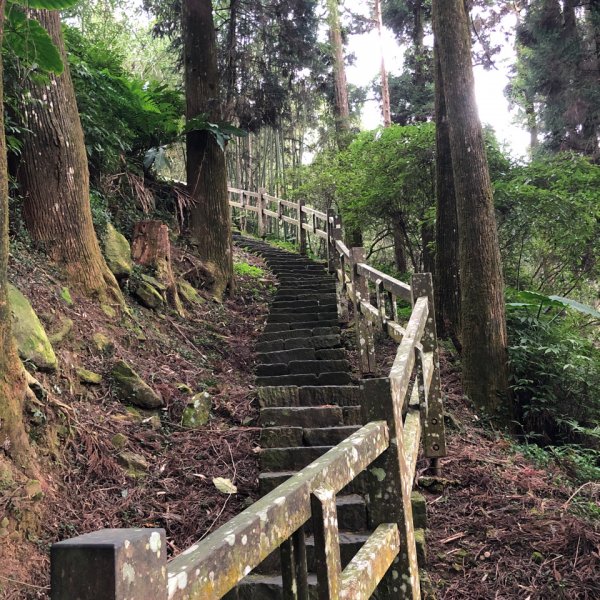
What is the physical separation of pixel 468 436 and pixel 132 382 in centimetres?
325

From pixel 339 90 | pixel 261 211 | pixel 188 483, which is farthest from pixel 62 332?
pixel 339 90

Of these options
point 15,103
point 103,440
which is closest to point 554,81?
point 15,103

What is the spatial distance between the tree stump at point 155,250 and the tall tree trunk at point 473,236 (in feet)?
12.0

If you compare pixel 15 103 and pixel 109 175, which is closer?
pixel 15 103

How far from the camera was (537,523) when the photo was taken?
3.60m

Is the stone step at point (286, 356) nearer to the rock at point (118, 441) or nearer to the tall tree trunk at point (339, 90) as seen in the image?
the rock at point (118, 441)

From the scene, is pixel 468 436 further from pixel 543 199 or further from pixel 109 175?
pixel 109 175

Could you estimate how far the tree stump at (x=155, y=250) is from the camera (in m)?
6.82

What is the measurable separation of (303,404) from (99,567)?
4570 millimetres

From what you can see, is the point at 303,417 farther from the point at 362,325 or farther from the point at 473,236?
the point at 473,236

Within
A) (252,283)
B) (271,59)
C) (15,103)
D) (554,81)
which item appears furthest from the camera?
(554,81)

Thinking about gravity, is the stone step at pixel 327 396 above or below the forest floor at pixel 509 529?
above

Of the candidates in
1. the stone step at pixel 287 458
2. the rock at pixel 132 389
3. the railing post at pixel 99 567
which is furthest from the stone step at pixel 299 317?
the railing post at pixel 99 567

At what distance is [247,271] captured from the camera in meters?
10.6
